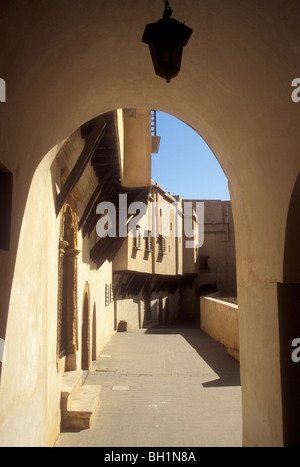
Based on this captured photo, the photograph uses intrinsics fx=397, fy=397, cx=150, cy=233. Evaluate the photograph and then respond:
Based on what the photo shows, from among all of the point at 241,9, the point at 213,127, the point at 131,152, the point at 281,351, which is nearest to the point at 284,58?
the point at 241,9

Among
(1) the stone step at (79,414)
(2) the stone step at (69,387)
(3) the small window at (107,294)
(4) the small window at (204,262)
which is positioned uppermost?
(4) the small window at (204,262)

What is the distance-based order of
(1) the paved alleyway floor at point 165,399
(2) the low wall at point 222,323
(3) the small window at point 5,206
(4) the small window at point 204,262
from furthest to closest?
1. (4) the small window at point 204,262
2. (2) the low wall at point 222,323
3. (1) the paved alleyway floor at point 165,399
4. (3) the small window at point 5,206

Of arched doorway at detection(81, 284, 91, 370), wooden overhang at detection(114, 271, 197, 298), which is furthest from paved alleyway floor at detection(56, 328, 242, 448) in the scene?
wooden overhang at detection(114, 271, 197, 298)

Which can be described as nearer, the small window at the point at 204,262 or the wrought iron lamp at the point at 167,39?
the wrought iron lamp at the point at 167,39

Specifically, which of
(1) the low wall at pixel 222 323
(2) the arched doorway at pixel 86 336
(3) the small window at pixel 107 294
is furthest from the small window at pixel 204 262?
(2) the arched doorway at pixel 86 336

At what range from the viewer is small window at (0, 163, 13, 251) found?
10.3 ft

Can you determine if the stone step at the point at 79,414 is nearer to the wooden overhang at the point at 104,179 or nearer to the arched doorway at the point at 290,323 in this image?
the wooden overhang at the point at 104,179

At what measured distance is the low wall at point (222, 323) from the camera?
1369 centimetres

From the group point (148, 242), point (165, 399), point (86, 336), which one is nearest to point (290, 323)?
point (165, 399)

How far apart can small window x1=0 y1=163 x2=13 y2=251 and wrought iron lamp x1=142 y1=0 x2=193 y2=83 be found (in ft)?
4.74

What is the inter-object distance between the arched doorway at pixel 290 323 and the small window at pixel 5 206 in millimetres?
2281

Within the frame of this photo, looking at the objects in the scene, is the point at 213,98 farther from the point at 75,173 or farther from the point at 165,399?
the point at 165,399

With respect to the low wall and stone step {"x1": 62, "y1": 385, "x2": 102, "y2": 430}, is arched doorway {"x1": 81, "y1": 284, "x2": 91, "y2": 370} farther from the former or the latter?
the low wall

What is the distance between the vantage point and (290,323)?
3.42 m
